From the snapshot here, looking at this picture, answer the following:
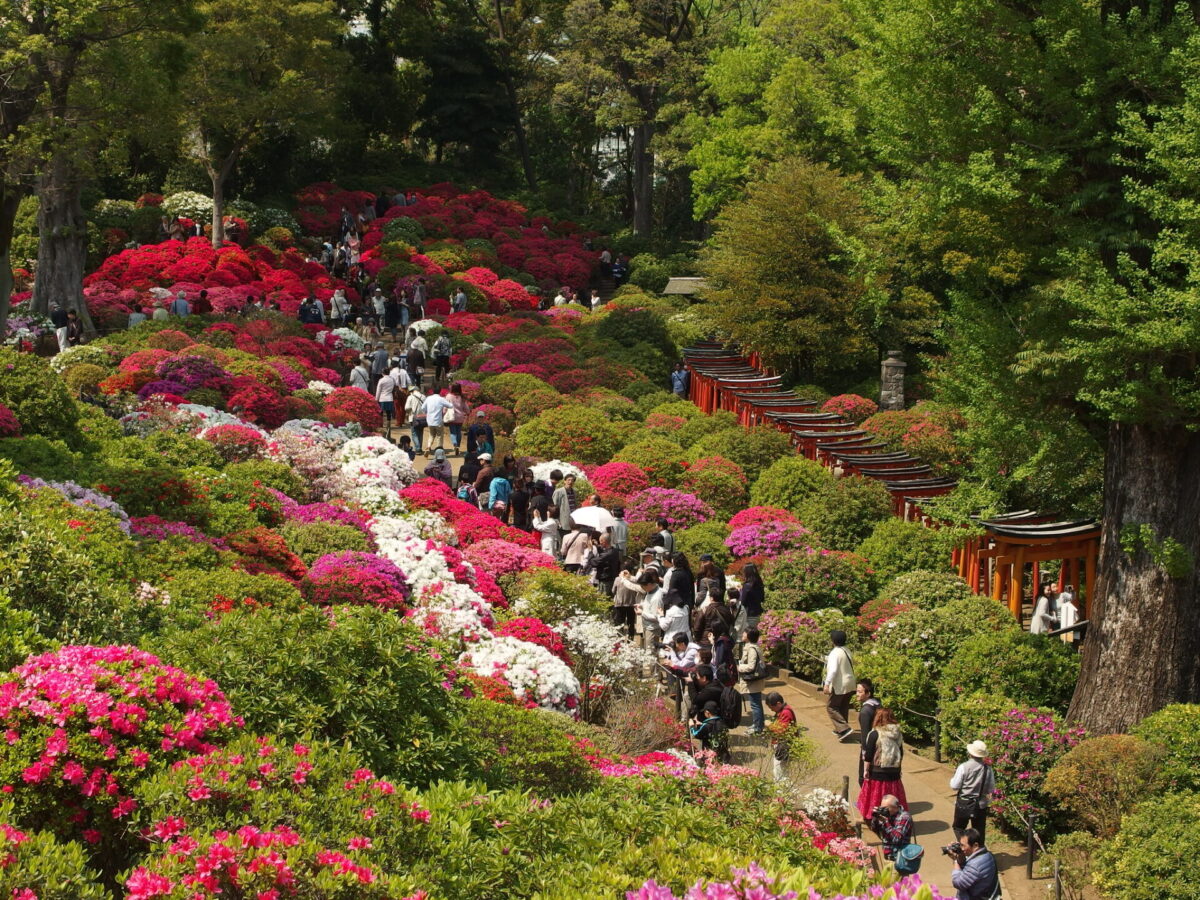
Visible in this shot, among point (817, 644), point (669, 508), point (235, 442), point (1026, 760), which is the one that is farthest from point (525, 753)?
point (669, 508)

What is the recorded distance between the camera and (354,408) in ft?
71.6

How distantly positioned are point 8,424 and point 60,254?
1535cm

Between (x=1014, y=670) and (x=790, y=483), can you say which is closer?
(x=1014, y=670)

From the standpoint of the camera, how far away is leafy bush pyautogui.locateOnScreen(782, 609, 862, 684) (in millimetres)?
14823

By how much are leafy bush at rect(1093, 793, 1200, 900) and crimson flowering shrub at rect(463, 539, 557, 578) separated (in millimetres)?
7089

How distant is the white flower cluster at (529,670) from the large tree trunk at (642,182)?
122ft

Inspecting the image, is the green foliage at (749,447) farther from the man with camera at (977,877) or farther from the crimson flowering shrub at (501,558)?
the man with camera at (977,877)

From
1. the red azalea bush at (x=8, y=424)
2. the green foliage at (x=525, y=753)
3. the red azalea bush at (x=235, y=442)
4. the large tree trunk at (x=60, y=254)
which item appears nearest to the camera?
the green foliage at (x=525, y=753)

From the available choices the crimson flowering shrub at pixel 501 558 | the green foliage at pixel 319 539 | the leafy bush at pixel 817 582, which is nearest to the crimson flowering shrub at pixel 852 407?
the leafy bush at pixel 817 582

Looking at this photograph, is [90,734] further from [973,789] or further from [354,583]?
[973,789]

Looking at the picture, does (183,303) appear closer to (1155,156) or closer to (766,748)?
(766,748)

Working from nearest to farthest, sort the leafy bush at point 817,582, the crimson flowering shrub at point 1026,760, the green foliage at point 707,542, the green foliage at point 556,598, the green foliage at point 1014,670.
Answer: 1. the crimson flowering shrub at point 1026,760
2. the green foliage at point 1014,670
3. the green foliage at point 556,598
4. the leafy bush at point 817,582
5. the green foliage at point 707,542

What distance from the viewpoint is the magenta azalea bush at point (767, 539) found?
58.1 ft

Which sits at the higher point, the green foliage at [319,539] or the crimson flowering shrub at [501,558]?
the green foliage at [319,539]
